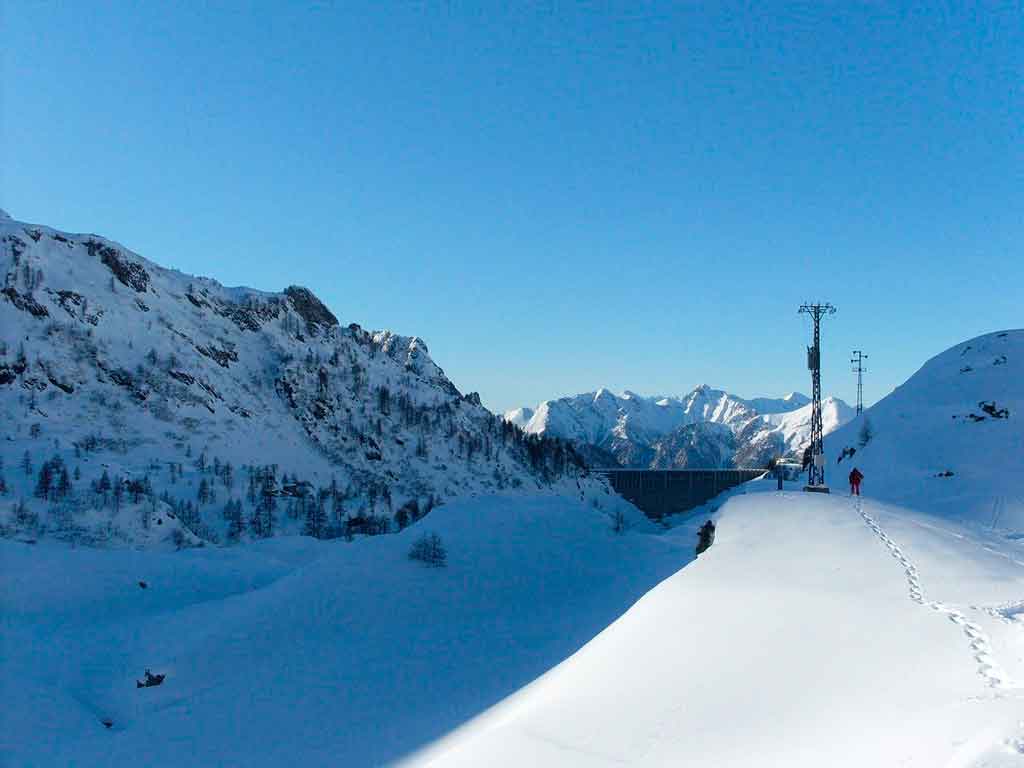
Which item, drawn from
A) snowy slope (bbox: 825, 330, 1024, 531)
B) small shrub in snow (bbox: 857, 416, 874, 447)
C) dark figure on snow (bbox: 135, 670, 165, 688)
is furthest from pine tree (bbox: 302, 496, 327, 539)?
dark figure on snow (bbox: 135, 670, 165, 688)

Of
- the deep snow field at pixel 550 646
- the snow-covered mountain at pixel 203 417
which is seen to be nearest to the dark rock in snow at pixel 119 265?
the snow-covered mountain at pixel 203 417

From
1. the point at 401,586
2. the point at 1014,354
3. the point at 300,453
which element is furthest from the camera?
the point at 300,453

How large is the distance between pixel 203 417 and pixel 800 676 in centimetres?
11116

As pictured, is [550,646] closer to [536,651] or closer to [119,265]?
[536,651]

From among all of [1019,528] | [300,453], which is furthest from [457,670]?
[300,453]

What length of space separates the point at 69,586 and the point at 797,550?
2656 cm

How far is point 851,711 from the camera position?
337 inches

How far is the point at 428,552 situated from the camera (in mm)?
33438

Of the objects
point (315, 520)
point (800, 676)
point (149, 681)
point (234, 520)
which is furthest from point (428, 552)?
point (315, 520)

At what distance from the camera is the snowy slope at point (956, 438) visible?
40062mm

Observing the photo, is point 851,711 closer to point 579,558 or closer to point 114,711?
point 114,711

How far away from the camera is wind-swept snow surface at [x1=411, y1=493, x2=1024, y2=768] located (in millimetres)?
7566

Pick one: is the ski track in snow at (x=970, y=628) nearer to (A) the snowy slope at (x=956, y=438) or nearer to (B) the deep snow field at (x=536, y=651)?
(B) the deep snow field at (x=536, y=651)

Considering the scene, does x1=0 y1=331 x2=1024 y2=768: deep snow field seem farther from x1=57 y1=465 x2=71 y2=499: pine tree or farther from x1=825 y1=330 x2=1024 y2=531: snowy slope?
x1=57 y1=465 x2=71 y2=499: pine tree
